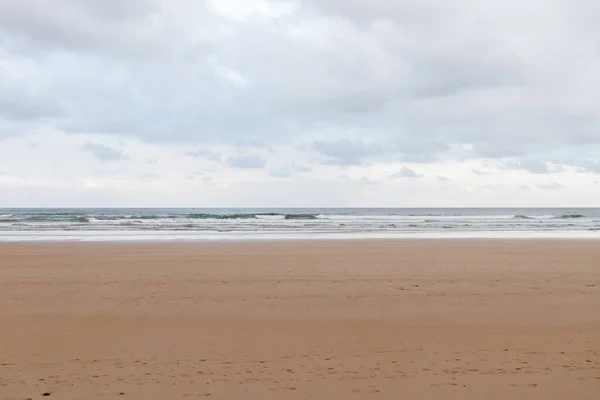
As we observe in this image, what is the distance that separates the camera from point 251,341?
566 centimetres

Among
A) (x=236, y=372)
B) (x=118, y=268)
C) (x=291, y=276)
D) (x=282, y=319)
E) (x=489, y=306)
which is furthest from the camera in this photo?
(x=118, y=268)

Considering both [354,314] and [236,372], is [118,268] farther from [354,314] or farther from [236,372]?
[236,372]

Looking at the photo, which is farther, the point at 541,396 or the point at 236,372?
the point at 236,372

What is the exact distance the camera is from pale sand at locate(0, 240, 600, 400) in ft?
14.1

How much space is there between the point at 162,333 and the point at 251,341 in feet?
4.18

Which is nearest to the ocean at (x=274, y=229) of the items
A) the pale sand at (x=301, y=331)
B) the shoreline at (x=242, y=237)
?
the shoreline at (x=242, y=237)

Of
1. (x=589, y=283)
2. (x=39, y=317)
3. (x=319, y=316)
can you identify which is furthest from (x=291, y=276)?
(x=589, y=283)

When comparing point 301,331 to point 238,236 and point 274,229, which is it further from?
point 274,229

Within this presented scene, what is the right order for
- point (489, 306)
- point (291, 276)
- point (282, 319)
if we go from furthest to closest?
1. point (291, 276)
2. point (489, 306)
3. point (282, 319)

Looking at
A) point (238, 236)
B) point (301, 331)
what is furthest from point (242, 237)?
point (301, 331)

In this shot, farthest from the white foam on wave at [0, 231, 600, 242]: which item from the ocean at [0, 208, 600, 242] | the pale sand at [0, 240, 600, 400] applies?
the pale sand at [0, 240, 600, 400]

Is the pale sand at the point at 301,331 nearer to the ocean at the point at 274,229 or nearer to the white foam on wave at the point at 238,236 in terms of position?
the white foam on wave at the point at 238,236

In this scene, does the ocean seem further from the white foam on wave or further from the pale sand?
the pale sand

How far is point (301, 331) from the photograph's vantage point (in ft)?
19.9
